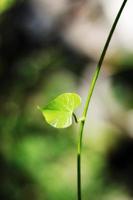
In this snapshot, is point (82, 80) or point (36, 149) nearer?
point (36, 149)

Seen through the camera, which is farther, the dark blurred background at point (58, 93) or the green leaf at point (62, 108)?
the dark blurred background at point (58, 93)

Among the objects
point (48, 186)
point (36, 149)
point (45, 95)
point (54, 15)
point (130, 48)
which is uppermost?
point (54, 15)

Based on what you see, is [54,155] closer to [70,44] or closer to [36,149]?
[36,149]

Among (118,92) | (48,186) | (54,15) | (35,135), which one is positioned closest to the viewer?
(48,186)

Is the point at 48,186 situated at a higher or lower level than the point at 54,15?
lower

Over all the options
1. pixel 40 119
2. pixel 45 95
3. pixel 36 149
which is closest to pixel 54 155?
pixel 36 149

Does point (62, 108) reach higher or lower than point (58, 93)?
higher

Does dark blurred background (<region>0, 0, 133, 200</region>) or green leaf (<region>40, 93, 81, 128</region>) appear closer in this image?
green leaf (<region>40, 93, 81, 128</region>)

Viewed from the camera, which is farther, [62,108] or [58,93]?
[58,93]
